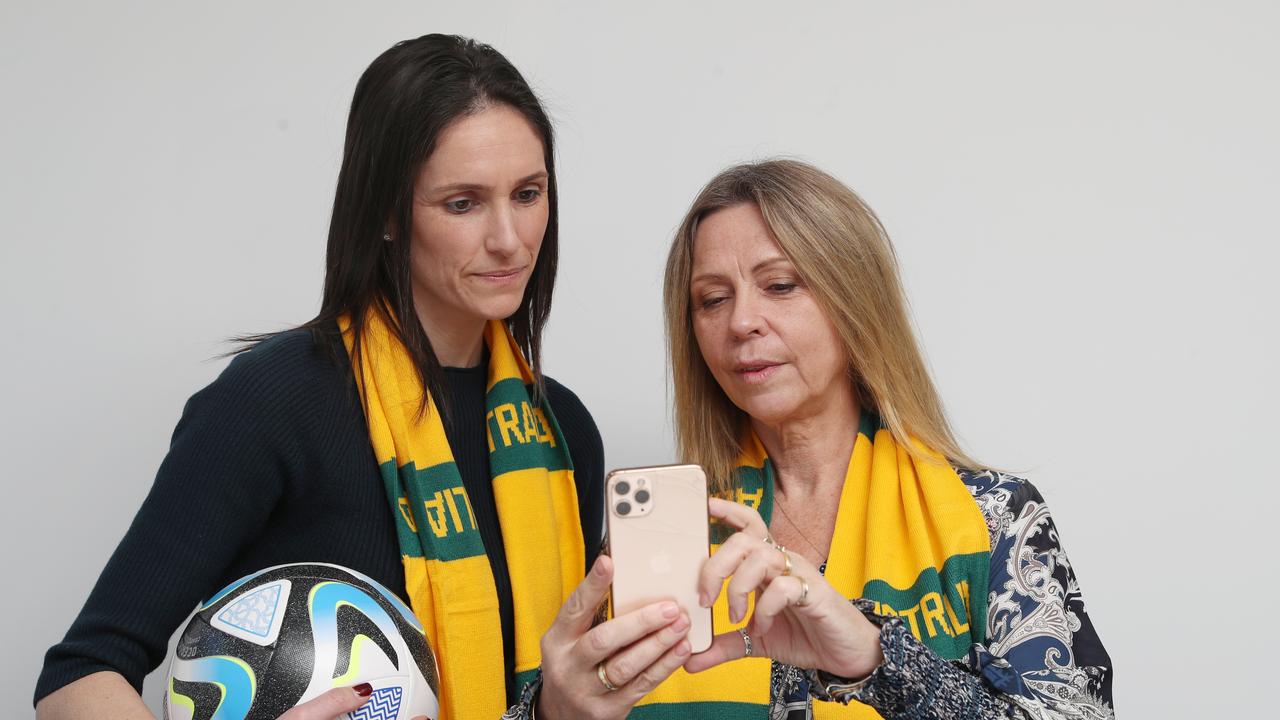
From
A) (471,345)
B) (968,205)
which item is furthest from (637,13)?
(471,345)

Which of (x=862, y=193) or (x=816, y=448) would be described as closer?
(x=816, y=448)

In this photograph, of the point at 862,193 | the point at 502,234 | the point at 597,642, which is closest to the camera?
the point at 597,642

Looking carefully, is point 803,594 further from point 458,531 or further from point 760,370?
point 458,531

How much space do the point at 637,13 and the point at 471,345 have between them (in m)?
1.52

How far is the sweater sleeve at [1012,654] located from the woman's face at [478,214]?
A: 0.97m

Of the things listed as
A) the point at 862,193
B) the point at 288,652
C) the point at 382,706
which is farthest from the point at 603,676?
the point at 862,193

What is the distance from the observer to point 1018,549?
86.0 inches

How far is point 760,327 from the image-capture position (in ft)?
7.44

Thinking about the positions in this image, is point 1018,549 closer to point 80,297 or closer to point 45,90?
point 80,297

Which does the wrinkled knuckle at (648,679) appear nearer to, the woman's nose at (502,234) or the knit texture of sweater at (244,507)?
the knit texture of sweater at (244,507)

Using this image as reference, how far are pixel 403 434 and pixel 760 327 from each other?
73 centimetres

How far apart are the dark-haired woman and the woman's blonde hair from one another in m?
0.34

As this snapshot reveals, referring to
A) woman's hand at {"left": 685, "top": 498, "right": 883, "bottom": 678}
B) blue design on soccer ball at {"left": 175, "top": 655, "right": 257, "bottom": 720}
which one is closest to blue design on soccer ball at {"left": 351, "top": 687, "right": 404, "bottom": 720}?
blue design on soccer ball at {"left": 175, "top": 655, "right": 257, "bottom": 720}

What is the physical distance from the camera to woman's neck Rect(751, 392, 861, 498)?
2436 millimetres
